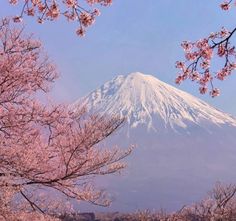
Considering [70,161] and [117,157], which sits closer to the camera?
[70,161]

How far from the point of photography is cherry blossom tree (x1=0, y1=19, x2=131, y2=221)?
45.3ft

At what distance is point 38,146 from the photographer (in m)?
14.5

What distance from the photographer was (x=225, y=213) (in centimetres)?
2733

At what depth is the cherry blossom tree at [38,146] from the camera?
543 inches

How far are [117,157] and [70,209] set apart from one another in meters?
2.48

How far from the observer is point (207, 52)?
306 inches

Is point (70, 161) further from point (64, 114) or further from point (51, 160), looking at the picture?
point (64, 114)

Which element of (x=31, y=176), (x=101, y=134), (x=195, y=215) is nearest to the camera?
(x=31, y=176)

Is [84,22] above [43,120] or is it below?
below

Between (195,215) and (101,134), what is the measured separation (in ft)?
78.5

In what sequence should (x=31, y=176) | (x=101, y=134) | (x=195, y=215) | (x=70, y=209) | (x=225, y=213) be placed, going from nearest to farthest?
(x=31, y=176) < (x=101, y=134) < (x=70, y=209) < (x=225, y=213) < (x=195, y=215)

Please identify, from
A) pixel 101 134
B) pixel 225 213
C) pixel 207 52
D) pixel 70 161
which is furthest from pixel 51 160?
pixel 225 213

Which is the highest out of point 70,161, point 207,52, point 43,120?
point 43,120

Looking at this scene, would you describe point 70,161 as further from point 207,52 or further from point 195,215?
point 195,215
